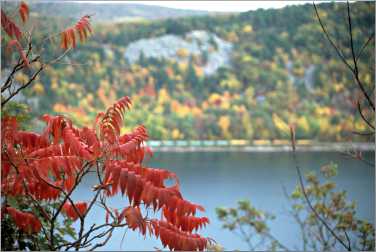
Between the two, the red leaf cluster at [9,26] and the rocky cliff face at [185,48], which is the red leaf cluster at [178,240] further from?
the rocky cliff face at [185,48]

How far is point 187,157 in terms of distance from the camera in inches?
200

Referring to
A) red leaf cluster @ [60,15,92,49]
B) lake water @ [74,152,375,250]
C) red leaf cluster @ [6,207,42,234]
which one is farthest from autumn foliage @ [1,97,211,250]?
lake water @ [74,152,375,250]

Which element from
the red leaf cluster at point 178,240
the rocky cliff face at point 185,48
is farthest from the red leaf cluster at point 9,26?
the rocky cliff face at point 185,48

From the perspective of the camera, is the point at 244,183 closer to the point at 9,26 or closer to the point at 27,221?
the point at 27,221

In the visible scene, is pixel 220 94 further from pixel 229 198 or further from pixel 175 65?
pixel 229 198

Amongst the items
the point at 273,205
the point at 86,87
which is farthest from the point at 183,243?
the point at 86,87

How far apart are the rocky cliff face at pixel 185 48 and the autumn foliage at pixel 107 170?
413cm

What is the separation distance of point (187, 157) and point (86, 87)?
1.35 meters

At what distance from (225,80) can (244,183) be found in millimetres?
1227

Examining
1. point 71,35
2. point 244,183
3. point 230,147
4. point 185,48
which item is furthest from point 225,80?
point 71,35

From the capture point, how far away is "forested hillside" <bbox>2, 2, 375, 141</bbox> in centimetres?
478

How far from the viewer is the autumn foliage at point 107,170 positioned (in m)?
1.43

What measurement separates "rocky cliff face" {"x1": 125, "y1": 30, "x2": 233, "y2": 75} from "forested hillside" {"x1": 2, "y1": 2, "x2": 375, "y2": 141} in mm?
17

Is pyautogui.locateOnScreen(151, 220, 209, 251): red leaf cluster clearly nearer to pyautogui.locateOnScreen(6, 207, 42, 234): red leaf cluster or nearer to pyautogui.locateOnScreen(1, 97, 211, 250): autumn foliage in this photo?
pyautogui.locateOnScreen(1, 97, 211, 250): autumn foliage
